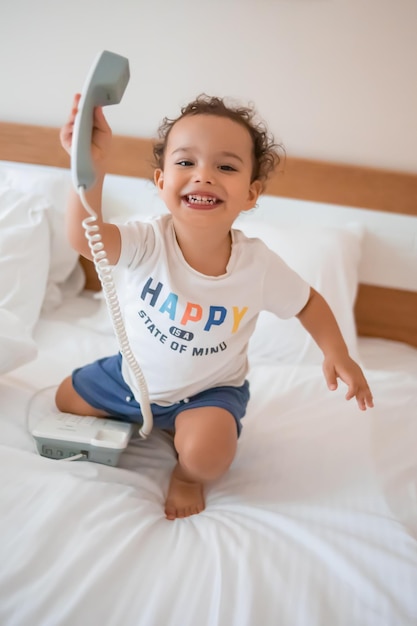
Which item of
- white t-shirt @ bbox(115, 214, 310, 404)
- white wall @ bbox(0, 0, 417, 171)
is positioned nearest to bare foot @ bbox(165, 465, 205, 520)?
white t-shirt @ bbox(115, 214, 310, 404)

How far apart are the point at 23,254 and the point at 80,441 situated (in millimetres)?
625

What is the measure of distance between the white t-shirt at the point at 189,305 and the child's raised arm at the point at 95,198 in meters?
0.04

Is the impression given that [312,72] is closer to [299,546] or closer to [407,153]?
[407,153]

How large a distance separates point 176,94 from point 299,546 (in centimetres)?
129

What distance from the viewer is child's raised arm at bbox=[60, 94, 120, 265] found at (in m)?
0.71

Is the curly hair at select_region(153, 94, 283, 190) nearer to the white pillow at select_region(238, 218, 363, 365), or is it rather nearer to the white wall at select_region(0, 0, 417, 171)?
the white pillow at select_region(238, 218, 363, 365)

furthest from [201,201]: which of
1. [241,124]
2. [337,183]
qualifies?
[337,183]

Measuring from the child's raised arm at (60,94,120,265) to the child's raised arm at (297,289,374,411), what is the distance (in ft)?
1.36

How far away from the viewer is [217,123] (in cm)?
90

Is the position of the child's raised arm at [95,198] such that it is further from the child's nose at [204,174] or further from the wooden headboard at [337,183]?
the wooden headboard at [337,183]

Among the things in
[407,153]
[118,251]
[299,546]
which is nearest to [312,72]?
[407,153]

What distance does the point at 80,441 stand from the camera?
0.97 metres

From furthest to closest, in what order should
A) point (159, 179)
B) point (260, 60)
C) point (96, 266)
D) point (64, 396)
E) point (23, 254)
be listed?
1. point (260, 60)
2. point (23, 254)
3. point (64, 396)
4. point (159, 179)
5. point (96, 266)

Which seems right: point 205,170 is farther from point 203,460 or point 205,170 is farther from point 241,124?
point 203,460
